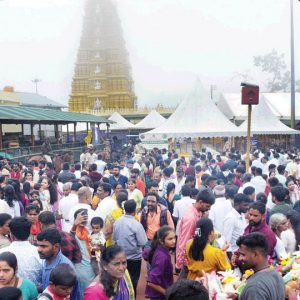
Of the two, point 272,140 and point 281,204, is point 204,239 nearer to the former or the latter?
point 281,204

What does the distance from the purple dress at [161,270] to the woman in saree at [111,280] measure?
0.64 m

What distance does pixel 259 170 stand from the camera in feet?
28.0

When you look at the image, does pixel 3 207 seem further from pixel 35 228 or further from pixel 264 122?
pixel 264 122

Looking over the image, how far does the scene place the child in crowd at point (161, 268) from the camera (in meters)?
4.15

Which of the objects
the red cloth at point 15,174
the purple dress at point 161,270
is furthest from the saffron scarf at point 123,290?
the red cloth at point 15,174

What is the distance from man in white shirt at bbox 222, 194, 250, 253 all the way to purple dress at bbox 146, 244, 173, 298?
1.48m

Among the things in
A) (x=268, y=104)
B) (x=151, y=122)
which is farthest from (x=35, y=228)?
(x=151, y=122)

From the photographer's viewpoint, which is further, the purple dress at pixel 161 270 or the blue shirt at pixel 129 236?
the blue shirt at pixel 129 236

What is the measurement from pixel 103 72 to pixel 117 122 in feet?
59.5

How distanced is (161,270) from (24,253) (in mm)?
1247

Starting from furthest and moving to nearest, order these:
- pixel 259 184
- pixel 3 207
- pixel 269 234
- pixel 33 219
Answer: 1. pixel 259 184
2. pixel 3 207
3. pixel 33 219
4. pixel 269 234

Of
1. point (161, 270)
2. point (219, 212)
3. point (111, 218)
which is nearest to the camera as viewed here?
point (161, 270)

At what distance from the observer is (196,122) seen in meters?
20.3

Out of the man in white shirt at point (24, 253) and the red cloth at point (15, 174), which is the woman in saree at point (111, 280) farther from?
the red cloth at point (15, 174)
